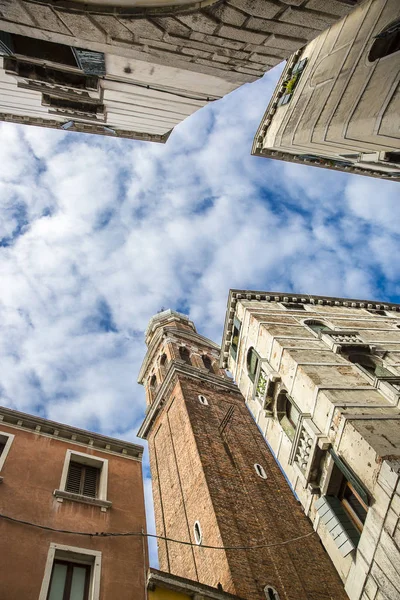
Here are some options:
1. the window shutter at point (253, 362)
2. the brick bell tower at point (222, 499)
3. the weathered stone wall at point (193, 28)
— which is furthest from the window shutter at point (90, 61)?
the brick bell tower at point (222, 499)

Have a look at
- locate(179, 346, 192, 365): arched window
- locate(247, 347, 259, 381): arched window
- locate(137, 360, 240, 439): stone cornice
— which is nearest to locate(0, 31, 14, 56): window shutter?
locate(247, 347, 259, 381): arched window

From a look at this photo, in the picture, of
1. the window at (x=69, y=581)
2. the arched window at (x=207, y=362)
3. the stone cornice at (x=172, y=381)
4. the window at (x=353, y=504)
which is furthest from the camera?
the arched window at (x=207, y=362)

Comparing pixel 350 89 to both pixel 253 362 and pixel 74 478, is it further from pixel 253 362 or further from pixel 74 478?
pixel 74 478

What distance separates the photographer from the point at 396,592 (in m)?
8.23

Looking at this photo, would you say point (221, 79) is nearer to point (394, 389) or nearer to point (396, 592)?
point (394, 389)

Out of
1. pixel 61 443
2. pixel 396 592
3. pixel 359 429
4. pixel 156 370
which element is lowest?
pixel 396 592

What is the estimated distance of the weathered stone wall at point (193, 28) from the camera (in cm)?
548

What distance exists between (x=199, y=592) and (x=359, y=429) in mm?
5645

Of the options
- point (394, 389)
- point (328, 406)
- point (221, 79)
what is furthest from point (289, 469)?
point (221, 79)

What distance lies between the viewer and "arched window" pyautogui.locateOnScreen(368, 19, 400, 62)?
7379 mm

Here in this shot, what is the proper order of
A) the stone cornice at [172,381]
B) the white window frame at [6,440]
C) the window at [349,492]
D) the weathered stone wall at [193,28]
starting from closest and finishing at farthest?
1. the weathered stone wall at [193,28]
2. the window at [349,492]
3. the white window frame at [6,440]
4. the stone cornice at [172,381]

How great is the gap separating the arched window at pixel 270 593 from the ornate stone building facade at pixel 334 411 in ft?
22.8

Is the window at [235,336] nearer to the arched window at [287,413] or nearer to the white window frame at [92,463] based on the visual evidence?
the arched window at [287,413]

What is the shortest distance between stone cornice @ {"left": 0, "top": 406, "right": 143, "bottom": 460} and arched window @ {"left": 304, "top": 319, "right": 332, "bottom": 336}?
24.6ft
